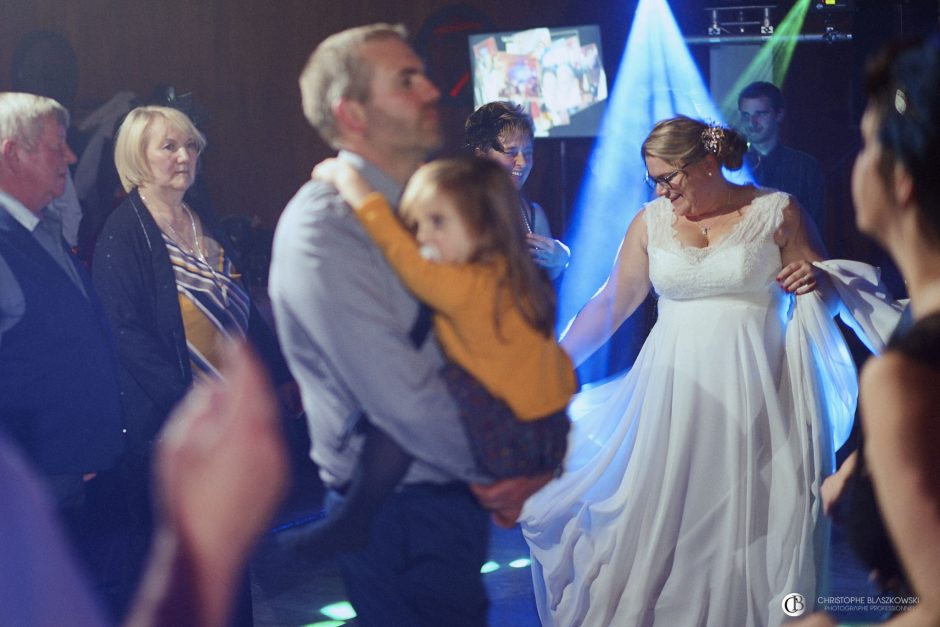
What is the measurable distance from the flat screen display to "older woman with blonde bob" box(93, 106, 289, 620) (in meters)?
3.15

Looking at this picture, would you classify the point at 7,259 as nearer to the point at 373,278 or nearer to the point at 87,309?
the point at 87,309

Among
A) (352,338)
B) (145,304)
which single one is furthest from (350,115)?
(145,304)

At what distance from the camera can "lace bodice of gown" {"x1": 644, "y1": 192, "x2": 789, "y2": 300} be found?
7.96ft

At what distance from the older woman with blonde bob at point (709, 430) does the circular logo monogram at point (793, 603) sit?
0.02m

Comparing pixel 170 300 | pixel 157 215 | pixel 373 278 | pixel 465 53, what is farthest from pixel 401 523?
pixel 465 53

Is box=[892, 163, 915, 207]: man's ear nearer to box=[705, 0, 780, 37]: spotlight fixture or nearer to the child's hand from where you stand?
the child's hand

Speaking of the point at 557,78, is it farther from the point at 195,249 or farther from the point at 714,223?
the point at 195,249

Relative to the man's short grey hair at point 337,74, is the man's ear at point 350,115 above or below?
below

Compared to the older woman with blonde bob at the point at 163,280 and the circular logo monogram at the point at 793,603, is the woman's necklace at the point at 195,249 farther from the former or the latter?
the circular logo monogram at the point at 793,603

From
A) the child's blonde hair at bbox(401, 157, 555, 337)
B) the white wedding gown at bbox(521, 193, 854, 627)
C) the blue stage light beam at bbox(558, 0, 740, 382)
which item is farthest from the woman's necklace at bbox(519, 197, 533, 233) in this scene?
the blue stage light beam at bbox(558, 0, 740, 382)

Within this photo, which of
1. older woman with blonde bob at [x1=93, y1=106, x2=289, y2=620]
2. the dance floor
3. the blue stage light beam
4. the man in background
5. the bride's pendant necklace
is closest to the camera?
older woman with blonde bob at [x1=93, y1=106, x2=289, y2=620]

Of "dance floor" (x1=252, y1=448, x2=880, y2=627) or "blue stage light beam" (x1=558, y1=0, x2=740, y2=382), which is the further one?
"blue stage light beam" (x1=558, y1=0, x2=740, y2=382)

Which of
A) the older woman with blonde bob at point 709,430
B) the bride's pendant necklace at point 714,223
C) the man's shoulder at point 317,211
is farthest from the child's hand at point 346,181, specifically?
the bride's pendant necklace at point 714,223

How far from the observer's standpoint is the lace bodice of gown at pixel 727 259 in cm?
243
